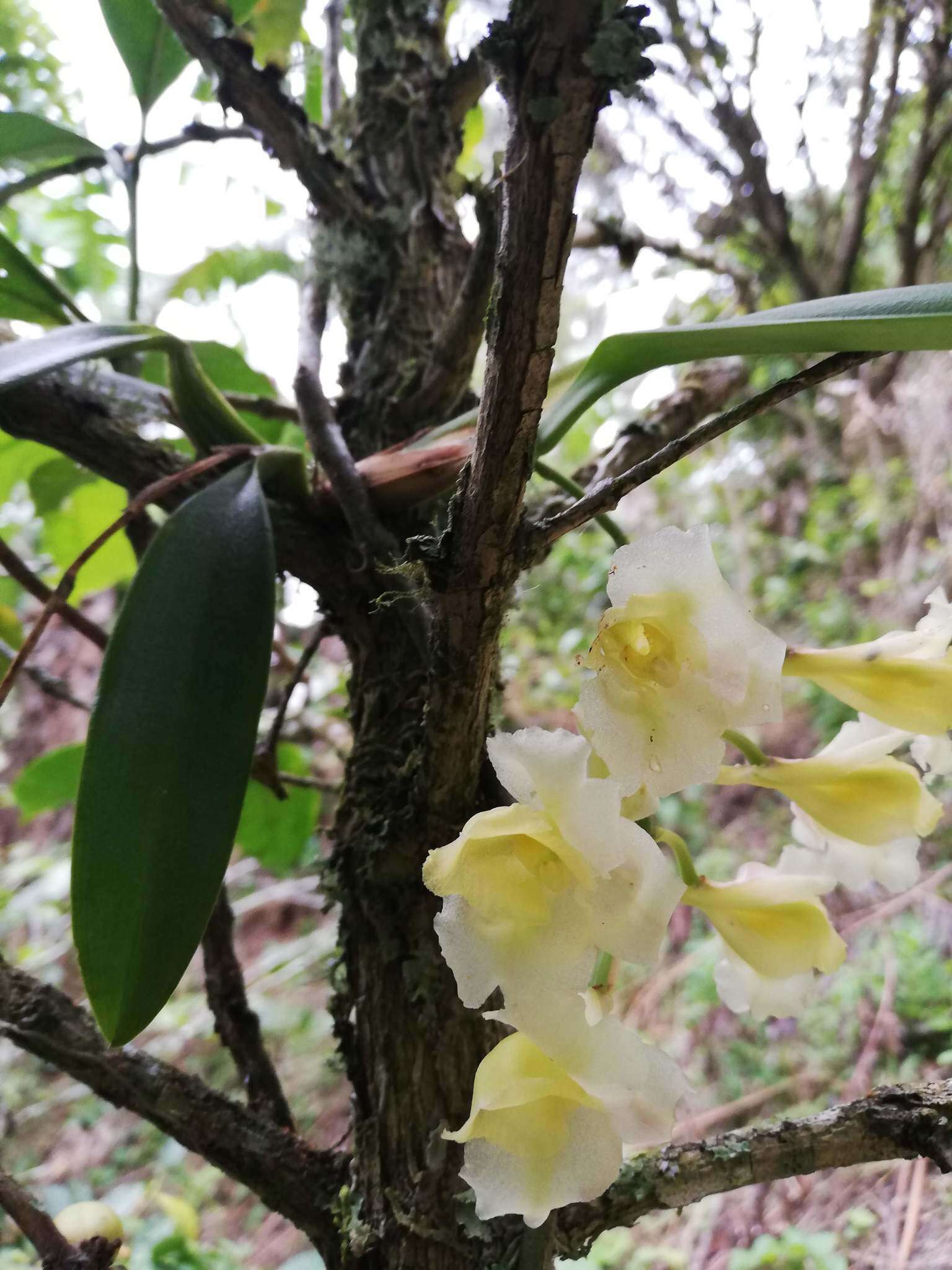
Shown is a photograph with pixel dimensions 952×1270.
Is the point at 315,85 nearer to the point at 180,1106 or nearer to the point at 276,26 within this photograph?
the point at 276,26

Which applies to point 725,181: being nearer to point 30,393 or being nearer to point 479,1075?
point 30,393

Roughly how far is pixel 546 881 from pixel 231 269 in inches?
56.2

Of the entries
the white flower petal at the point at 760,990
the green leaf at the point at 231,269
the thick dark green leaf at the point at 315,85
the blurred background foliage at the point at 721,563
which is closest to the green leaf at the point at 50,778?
the blurred background foliage at the point at 721,563

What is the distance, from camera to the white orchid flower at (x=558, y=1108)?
0.30 meters

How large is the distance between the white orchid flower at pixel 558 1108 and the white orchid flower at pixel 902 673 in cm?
20

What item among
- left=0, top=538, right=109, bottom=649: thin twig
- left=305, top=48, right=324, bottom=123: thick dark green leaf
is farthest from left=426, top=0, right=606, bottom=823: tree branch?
left=305, top=48, right=324, bottom=123: thick dark green leaf

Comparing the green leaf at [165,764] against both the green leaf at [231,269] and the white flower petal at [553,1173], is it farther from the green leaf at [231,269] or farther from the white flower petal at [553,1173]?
the green leaf at [231,269]

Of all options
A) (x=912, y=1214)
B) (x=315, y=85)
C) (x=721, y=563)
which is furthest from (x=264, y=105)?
(x=721, y=563)

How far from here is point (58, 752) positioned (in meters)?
0.75

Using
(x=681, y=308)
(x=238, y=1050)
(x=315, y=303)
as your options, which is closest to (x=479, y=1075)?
(x=238, y=1050)

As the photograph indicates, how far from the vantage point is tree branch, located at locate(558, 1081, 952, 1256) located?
377 mm

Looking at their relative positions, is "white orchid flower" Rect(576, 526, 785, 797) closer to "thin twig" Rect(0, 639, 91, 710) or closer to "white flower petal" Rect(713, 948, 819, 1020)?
"white flower petal" Rect(713, 948, 819, 1020)

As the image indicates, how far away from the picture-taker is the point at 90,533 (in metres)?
0.87

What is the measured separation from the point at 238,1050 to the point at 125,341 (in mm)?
472
